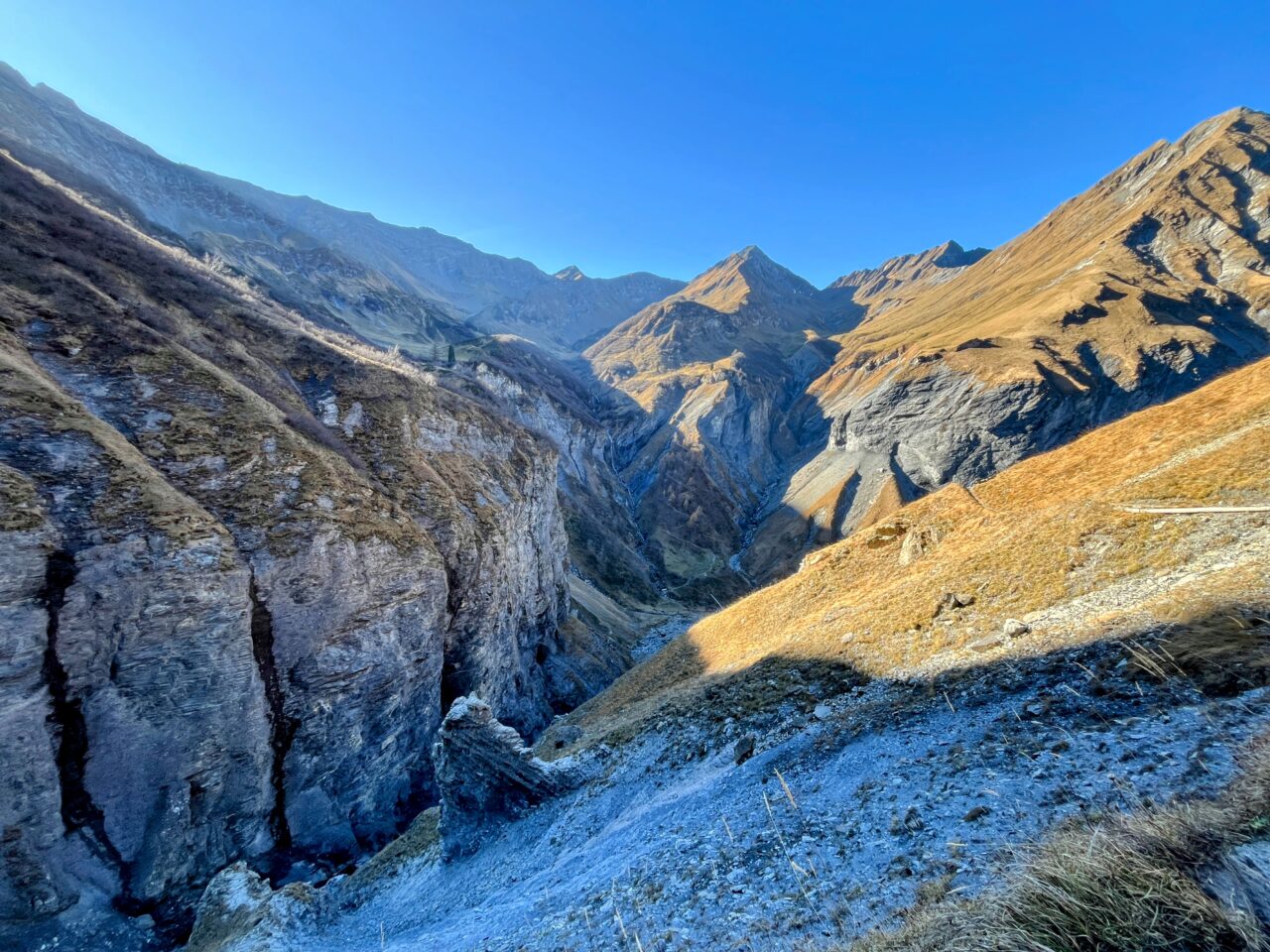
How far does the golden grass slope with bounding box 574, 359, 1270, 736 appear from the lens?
1209cm

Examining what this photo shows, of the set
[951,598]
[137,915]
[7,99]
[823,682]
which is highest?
[7,99]

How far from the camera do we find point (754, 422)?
156 meters

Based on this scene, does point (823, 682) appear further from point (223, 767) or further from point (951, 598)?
point (223, 767)

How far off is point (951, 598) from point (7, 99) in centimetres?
20632

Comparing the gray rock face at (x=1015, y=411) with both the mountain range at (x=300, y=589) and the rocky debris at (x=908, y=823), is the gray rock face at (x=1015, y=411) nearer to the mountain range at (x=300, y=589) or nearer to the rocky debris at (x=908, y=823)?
the mountain range at (x=300, y=589)

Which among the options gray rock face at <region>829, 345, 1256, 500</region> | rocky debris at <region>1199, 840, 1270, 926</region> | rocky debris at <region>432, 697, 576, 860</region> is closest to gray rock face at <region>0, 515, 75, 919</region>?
rocky debris at <region>432, 697, 576, 860</region>

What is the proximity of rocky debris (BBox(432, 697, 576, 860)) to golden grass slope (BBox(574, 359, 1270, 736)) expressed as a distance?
14.0 feet

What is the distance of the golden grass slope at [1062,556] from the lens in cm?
1209

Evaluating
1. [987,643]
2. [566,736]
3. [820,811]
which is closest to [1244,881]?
[820,811]

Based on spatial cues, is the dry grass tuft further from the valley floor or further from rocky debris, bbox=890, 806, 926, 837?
rocky debris, bbox=890, 806, 926, 837

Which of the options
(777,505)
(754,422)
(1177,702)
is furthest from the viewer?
(754,422)

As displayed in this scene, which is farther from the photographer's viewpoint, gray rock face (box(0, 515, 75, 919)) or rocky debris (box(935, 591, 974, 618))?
gray rock face (box(0, 515, 75, 919))

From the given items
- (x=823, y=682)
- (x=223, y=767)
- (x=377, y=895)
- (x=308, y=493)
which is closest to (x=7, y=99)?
(x=308, y=493)

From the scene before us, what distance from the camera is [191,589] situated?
68.7ft
